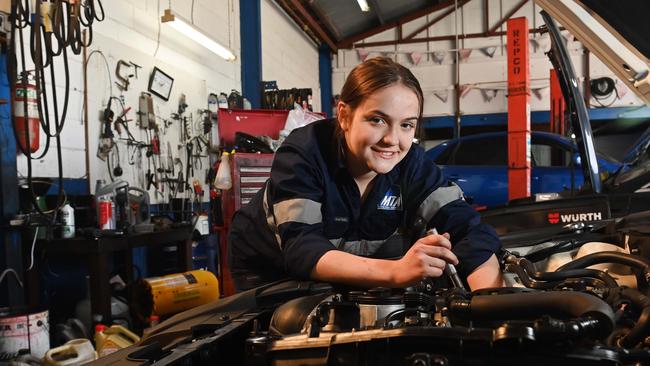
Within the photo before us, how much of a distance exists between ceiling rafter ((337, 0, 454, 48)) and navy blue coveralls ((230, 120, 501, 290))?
29.9 ft

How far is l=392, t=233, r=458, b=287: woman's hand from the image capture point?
0.96 m

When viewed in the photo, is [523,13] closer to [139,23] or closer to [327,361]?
[139,23]

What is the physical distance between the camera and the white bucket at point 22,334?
2.46m

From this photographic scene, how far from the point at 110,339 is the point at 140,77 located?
8.51 ft

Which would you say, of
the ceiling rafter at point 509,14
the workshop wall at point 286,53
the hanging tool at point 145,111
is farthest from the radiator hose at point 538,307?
the ceiling rafter at point 509,14

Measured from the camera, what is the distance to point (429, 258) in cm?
96

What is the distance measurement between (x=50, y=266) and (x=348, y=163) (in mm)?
2625

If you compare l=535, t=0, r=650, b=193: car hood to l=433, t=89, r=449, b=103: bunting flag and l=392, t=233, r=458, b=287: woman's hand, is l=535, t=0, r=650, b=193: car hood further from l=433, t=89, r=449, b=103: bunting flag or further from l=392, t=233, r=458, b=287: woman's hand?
l=433, t=89, r=449, b=103: bunting flag

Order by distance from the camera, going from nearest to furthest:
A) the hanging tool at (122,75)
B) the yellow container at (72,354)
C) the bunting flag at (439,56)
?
the yellow container at (72,354)
the hanging tool at (122,75)
the bunting flag at (439,56)

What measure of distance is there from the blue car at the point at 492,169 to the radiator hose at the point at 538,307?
400 centimetres

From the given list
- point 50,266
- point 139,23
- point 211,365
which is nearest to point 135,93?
point 139,23

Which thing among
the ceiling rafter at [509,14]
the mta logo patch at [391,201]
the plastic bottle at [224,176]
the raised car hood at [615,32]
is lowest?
the mta logo patch at [391,201]

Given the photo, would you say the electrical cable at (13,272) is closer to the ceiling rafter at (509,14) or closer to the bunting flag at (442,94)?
the bunting flag at (442,94)

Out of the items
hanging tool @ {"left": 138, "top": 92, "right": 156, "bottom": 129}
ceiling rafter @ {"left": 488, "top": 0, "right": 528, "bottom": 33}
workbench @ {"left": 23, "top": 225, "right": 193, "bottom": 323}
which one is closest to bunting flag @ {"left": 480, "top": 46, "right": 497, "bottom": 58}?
ceiling rafter @ {"left": 488, "top": 0, "right": 528, "bottom": 33}
